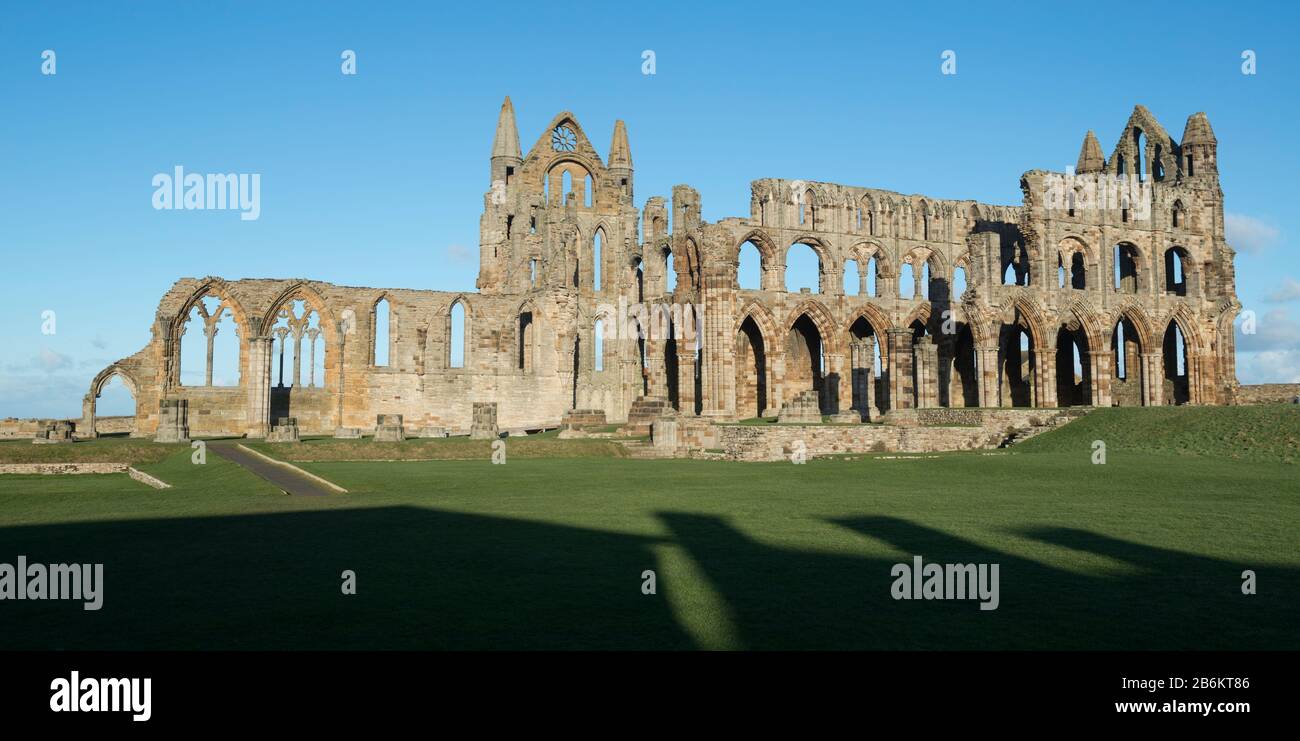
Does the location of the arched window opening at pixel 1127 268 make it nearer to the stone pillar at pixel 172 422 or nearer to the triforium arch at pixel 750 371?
the triforium arch at pixel 750 371

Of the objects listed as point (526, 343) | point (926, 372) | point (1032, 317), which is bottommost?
point (926, 372)

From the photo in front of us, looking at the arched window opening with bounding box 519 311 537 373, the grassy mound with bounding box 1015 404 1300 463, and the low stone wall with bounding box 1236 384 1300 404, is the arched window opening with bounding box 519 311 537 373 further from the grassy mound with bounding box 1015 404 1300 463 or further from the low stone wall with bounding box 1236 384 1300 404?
the low stone wall with bounding box 1236 384 1300 404

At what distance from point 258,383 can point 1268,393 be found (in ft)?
149

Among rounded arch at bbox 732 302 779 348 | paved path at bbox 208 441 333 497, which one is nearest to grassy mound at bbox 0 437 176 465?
paved path at bbox 208 441 333 497

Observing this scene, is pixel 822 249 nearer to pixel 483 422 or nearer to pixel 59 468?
pixel 483 422

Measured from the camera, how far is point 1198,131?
174ft

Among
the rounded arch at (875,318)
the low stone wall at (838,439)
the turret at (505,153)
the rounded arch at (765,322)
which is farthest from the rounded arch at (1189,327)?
the turret at (505,153)

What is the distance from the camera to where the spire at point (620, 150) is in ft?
182

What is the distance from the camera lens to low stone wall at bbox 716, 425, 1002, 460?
28.4m

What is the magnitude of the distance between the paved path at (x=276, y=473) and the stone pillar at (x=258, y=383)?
10.3 metres

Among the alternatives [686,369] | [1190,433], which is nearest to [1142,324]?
[686,369]

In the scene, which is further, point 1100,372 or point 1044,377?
point 1100,372
